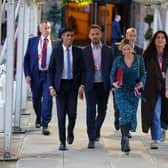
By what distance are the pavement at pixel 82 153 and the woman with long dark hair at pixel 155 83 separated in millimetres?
393

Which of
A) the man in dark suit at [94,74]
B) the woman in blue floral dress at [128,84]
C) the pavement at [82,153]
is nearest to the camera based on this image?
the pavement at [82,153]

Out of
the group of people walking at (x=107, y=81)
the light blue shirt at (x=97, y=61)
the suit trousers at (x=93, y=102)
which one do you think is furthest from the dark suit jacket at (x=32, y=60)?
the suit trousers at (x=93, y=102)

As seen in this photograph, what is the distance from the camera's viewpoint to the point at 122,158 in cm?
927

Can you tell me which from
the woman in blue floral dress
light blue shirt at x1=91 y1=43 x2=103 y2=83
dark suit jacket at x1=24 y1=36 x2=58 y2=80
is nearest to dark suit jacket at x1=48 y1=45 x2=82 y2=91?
light blue shirt at x1=91 y1=43 x2=103 y2=83

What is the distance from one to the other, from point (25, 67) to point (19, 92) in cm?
45

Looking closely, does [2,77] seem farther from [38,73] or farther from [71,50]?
[71,50]

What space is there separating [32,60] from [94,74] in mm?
1740

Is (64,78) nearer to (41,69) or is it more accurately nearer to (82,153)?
(82,153)

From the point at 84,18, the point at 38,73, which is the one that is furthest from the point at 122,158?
the point at 84,18

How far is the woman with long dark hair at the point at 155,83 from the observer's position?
9883 mm

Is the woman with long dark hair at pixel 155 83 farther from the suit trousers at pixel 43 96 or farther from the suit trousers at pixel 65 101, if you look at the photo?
the suit trousers at pixel 43 96

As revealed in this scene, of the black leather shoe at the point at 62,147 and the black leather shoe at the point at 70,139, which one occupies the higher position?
the black leather shoe at the point at 70,139

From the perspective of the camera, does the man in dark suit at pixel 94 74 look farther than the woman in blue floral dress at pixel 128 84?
Yes

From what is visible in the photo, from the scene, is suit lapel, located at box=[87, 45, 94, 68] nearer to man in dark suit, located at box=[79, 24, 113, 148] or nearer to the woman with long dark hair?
man in dark suit, located at box=[79, 24, 113, 148]
